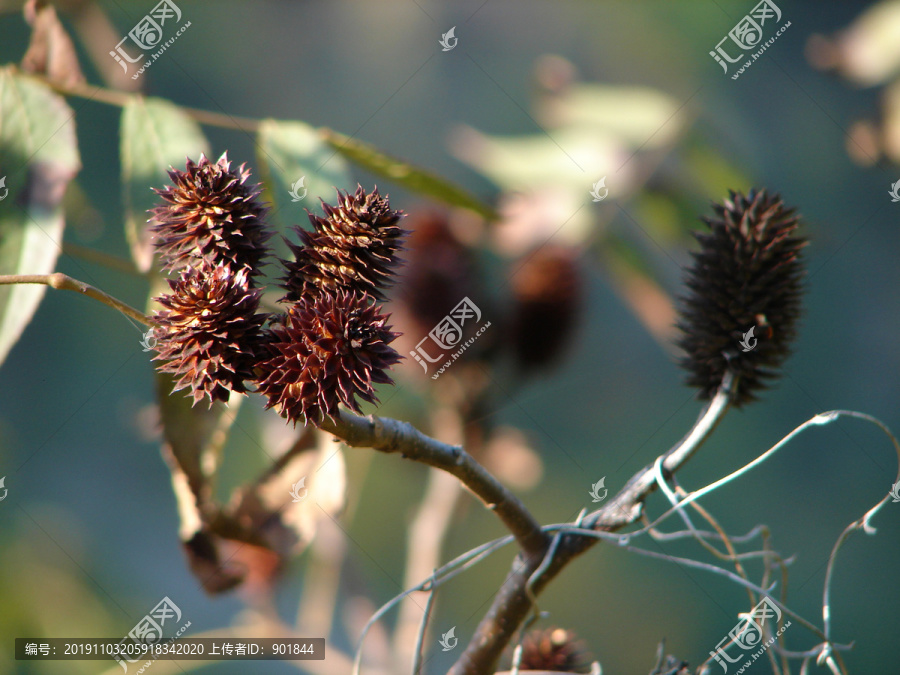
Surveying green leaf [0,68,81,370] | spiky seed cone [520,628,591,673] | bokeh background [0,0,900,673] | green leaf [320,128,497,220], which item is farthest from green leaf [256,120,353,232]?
bokeh background [0,0,900,673]

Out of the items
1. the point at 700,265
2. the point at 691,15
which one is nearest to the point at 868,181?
the point at 691,15

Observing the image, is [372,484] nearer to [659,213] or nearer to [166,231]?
[659,213]

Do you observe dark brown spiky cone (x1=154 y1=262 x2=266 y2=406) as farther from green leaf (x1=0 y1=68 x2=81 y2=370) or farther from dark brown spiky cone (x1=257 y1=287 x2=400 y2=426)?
green leaf (x1=0 y1=68 x2=81 y2=370)

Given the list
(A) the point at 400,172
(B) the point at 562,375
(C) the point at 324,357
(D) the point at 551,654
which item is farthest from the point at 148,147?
(B) the point at 562,375

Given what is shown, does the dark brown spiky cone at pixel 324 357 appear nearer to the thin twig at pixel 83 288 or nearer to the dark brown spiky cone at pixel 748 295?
the thin twig at pixel 83 288

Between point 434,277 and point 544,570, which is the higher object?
point 434,277

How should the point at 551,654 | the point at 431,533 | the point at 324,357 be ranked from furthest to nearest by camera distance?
1. the point at 431,533
2. the point at 551,654
3. the point at 324,357

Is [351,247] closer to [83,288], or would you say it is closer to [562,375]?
[83,288]
